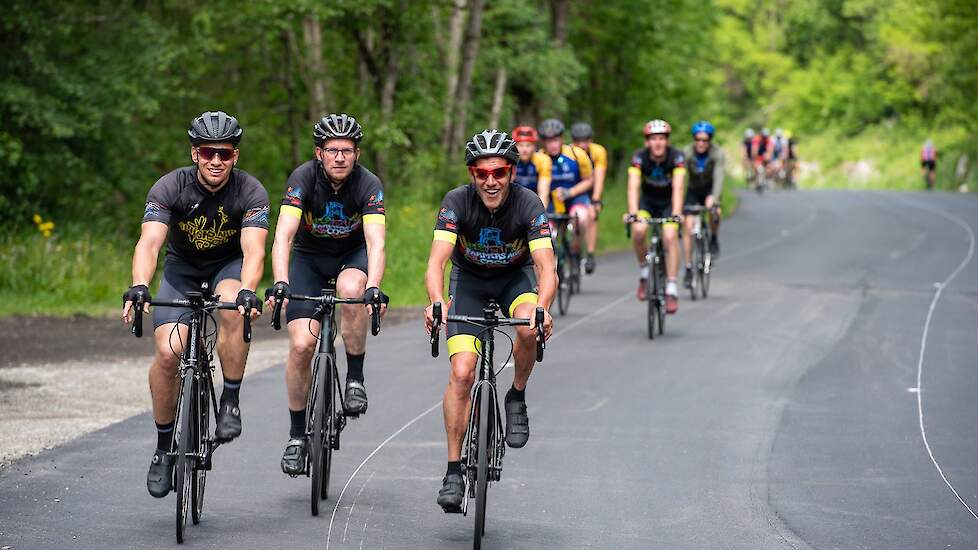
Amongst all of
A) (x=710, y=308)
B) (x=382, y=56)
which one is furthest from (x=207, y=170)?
(x=382, y=56)

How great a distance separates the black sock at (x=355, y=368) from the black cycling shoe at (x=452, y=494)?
153 cm

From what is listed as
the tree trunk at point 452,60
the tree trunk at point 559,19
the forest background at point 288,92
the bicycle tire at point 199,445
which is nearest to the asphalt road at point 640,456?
the bicycle tire at point 199,445

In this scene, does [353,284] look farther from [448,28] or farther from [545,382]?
[448,28]

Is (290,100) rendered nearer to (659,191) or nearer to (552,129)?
(552,129)

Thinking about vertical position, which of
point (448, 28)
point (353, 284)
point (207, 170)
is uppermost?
point (448, 28)

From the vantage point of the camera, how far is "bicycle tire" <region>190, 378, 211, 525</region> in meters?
7.30

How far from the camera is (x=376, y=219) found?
26.8 feet

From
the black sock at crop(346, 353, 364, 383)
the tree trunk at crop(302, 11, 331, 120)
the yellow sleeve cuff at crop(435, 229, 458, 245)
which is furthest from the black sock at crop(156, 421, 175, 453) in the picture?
the tree trunk at crop(302, 11, 331, 120)

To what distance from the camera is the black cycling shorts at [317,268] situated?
27.5 feet

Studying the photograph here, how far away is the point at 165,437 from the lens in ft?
24.8

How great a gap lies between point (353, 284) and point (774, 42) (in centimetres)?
8494

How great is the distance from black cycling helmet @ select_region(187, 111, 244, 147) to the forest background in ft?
35.4

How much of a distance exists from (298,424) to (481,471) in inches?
62.4

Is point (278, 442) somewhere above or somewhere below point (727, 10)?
below
